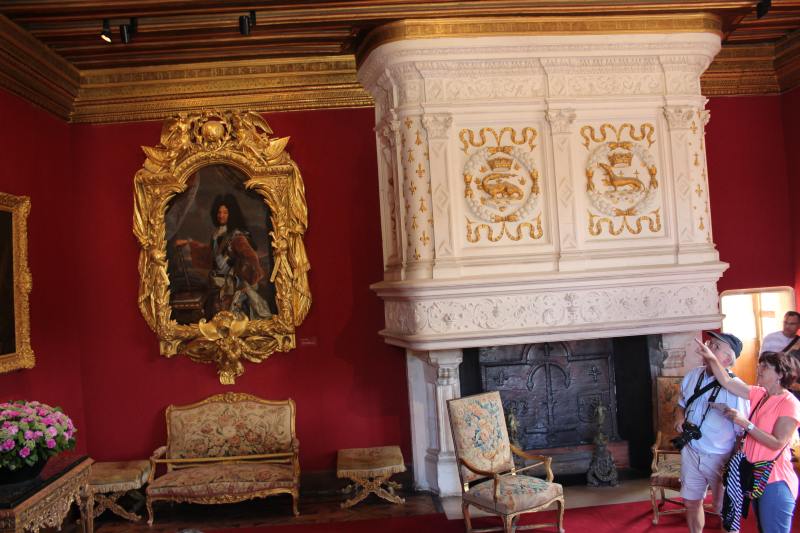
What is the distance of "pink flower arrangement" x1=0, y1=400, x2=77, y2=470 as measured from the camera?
204 inches

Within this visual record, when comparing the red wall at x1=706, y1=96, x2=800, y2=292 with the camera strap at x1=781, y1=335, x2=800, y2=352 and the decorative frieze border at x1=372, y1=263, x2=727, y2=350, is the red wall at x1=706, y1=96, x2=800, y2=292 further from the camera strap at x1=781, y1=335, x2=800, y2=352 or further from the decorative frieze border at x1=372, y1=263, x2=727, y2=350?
the decorative frieze border at x1=372, y1=263, x2=727, y2=350

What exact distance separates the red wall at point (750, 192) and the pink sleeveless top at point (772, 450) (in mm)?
3967

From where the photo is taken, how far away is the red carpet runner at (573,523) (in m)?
6.58

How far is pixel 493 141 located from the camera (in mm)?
7316

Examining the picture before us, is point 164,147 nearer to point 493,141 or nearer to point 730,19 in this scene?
point 493,141

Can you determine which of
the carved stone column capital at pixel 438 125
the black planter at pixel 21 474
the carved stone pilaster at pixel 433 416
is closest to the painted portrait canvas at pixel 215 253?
the carved stone pilaster at pixel 433 416

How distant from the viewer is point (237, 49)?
7805 millimetres

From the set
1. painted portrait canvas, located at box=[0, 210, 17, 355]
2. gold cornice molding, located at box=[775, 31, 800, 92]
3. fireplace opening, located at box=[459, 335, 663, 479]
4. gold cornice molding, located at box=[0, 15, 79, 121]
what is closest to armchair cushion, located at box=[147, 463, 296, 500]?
painted portrait canvas, located at box=[0, 210, 17, 355]

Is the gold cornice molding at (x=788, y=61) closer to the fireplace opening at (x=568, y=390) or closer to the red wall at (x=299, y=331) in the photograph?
the fireplace opening at (x=568, y=390)

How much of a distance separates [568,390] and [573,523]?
5.15 feet

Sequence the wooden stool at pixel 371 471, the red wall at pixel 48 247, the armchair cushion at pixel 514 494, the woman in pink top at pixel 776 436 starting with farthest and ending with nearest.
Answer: the wooden stool at pixel 371 471, the red wall at pixel 48 247, the armchair cushion at pixel 514 494, the woman in pink top at pixel 776 436

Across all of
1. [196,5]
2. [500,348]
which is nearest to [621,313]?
[500,348]

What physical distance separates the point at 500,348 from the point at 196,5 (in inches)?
172

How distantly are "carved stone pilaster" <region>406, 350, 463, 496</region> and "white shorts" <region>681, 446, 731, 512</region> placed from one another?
8.51 feet
